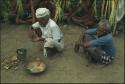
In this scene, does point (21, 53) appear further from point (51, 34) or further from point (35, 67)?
point (51, 34)

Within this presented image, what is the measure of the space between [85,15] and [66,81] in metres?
2.15

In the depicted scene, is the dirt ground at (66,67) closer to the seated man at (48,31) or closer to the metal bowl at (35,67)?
the metal bowl at (35,67)

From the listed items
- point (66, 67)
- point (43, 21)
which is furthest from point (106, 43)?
point (43, 21)

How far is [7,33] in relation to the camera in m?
6.97

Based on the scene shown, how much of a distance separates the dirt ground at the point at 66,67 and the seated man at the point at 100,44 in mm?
155

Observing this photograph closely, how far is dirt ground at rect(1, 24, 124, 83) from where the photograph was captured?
213 inches

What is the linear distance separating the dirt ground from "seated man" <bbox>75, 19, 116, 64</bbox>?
0.15 metres

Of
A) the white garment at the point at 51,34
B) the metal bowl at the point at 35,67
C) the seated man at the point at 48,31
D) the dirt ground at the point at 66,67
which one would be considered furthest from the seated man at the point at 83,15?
the metal bowl at the point at 35,67

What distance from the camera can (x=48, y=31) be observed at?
583cm

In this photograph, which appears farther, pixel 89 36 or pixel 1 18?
pixel 1 18

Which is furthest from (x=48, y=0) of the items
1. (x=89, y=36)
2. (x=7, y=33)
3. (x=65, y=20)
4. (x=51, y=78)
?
(x=51, y=78)

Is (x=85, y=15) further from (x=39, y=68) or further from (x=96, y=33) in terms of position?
(x=39, y=68)

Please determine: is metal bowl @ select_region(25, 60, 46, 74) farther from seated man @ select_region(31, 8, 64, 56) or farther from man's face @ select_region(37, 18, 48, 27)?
man's face @ select_region(37, 18, 48, 27)

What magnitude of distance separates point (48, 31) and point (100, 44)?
960mm
